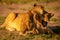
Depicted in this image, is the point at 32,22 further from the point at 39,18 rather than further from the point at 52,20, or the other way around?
the point at 52,20

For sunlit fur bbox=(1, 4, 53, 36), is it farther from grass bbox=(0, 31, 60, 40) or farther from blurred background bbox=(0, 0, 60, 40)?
blurred background bbox=(0, 0, 60, 40)

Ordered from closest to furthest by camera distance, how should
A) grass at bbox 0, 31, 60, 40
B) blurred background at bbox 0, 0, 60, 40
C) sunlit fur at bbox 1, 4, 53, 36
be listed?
1. grass at bbox 0, 31, 60, 40
2. sunlit fur at bbox 1, 4, 53, 36
3. blurred background at bbox 0, 0, 60, 40

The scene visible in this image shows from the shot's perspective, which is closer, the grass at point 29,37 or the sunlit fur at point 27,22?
the grass at point 29,37

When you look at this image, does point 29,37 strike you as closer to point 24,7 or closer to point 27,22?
point 27,22

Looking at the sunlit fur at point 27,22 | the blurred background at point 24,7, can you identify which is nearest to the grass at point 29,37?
the sunlit fur at point 27,22

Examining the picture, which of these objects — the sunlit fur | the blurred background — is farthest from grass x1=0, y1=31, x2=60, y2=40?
the blurred background

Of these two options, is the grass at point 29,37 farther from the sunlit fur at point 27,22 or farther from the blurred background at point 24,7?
the blurred background at point 24,7

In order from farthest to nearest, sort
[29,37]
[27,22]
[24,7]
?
[24,7]
[27,22]
[29,37]

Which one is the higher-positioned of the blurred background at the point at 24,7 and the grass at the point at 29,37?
the blurred background at the point at 24,7

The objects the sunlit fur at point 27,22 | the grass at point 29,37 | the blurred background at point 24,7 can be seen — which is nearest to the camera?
the grass at point 29,37

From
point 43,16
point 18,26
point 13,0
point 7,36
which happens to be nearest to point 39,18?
point 43,16

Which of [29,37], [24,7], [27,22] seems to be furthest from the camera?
[24,7]

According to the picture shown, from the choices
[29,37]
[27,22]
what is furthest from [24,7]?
[29,37]

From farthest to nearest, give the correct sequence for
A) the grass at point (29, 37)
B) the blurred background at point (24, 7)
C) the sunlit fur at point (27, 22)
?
the blurred background at point (24, 7)
the sunlit fur at point (27, 22)
the grass at point (29, 37)
